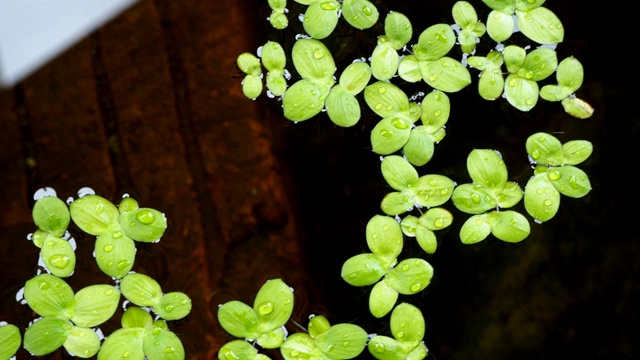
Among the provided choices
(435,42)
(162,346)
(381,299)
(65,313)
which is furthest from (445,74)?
(65,313)

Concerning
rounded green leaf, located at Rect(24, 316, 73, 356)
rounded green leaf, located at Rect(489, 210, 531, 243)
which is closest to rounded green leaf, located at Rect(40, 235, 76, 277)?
rounded green leaf, located at Rect(24, 316, 73, 356)

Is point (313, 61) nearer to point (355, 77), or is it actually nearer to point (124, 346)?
point (355, 77)

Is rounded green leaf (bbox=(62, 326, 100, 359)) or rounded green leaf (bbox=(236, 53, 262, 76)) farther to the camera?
rounded green leaf (bbox=(236, 53, 262, 76))

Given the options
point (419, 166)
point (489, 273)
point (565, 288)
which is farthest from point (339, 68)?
point (565, 288)

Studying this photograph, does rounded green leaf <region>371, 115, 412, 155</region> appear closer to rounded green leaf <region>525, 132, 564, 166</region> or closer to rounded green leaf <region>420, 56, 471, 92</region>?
rounded green leaf <region>420, 56, 471, 92</region>

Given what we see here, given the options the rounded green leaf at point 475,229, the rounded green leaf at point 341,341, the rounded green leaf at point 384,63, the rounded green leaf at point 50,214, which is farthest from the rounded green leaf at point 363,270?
the rounded green leaf at point 50,214

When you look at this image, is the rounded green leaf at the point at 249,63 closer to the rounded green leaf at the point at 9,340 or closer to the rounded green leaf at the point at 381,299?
the rounded green leaf at the point at 381,299

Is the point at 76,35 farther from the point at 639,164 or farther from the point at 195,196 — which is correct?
the point at 639,164
